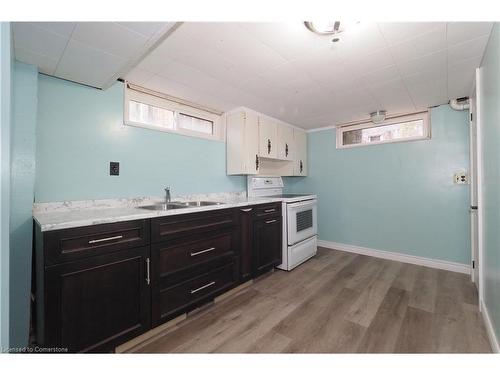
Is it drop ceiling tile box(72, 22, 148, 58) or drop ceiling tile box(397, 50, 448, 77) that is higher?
drop ceiling tile box(397, 50, 448, 77)

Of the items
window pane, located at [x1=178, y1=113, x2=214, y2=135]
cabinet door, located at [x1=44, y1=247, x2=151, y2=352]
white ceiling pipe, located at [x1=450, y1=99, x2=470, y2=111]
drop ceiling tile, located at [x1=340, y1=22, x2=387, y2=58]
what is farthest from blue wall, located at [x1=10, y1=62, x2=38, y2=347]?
white ceiling pipe, located at [x1=450, y1=99, x2=470, y2=111]

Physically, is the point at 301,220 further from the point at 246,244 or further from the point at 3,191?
the point at 3,191

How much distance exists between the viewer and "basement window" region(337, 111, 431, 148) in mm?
2900

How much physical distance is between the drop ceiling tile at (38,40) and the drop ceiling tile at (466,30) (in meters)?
2.38

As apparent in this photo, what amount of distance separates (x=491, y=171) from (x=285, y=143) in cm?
234

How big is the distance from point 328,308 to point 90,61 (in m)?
2.71

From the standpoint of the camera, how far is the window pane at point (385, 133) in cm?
296

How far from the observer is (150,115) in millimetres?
2236

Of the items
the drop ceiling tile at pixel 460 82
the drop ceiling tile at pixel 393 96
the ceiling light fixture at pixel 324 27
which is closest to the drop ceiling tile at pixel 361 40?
the ceiling light fixture at pixel 324 27

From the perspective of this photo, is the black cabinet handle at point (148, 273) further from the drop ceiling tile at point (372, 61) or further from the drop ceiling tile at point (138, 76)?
the drop ceiling tile at point (372, 61)

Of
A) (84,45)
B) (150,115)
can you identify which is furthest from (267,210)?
(84,45)

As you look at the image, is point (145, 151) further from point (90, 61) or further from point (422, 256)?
point (422, 256)

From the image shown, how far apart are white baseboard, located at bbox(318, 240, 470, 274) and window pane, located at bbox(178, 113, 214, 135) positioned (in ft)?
8.96

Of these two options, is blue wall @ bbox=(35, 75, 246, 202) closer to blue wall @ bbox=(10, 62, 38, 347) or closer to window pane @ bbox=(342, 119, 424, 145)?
blue wall @ bbox=(10, 62, 38, 347)
